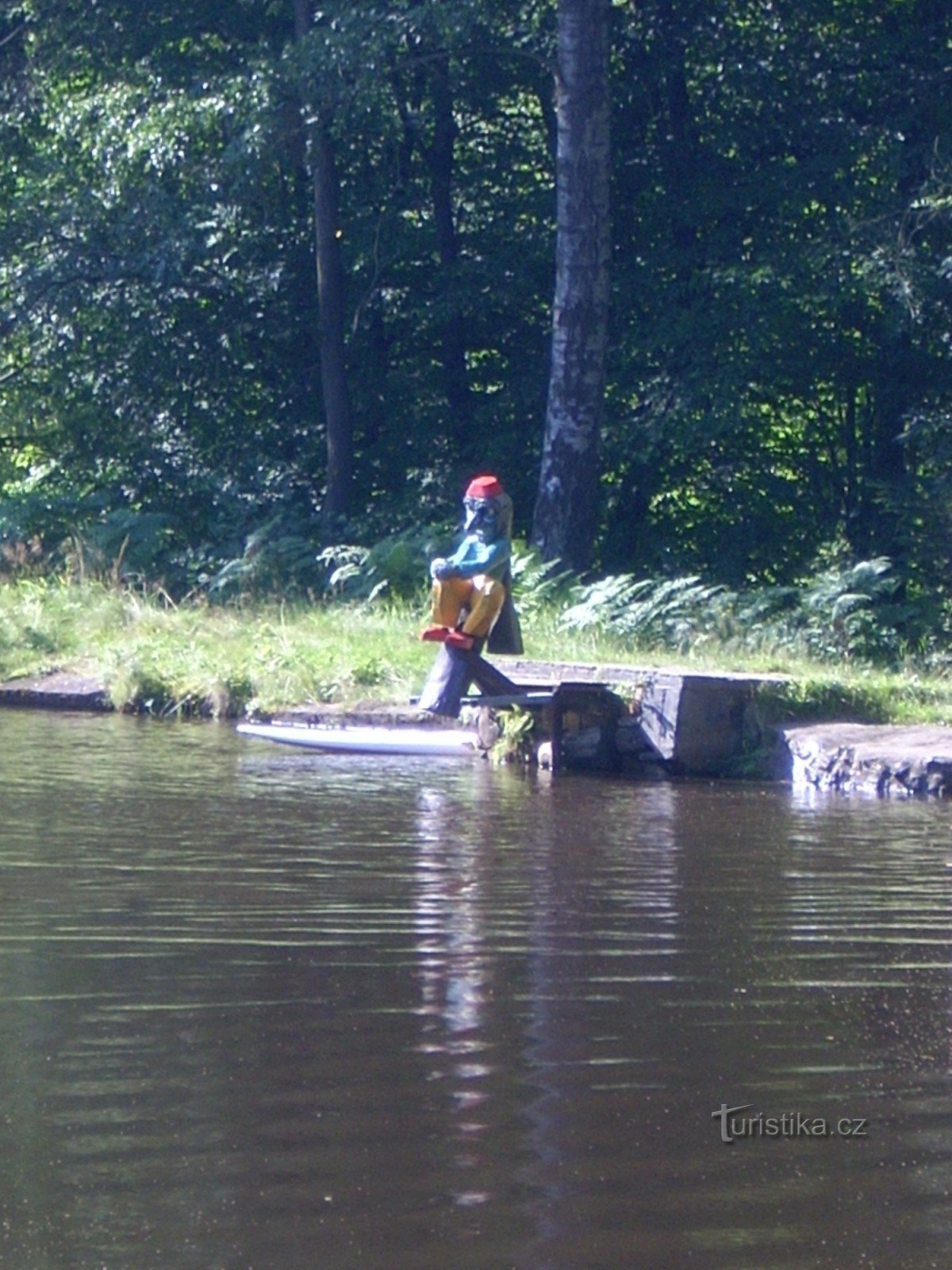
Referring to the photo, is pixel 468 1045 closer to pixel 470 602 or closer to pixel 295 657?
pixel 470 602

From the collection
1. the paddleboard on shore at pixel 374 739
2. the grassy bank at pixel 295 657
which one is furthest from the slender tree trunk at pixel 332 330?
the paddleboard on shore at pixel 374 739

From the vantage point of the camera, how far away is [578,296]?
19.0 meters

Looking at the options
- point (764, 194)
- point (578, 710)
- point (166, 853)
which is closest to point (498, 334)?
point (764, 194)

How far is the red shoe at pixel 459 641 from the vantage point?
12.4 meters

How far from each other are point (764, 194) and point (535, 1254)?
1792cm

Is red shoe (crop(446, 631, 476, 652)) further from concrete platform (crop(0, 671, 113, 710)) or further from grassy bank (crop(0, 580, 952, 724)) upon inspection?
concrete platform (crop(0, 671, 113, 710))

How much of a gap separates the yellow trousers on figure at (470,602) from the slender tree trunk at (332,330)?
9.17 metres

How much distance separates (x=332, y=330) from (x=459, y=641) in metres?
10.6

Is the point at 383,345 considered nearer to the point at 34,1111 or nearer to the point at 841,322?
the point at 841,322

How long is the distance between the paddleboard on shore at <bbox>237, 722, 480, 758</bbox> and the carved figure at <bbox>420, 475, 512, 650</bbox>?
744mm

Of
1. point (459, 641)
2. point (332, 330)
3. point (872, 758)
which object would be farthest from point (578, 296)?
point (872, 758)

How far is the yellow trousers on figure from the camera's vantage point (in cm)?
1255

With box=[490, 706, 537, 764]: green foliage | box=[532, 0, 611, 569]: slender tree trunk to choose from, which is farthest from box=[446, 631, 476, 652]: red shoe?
box=[532, 0, 611, 569]: slender tree trunk

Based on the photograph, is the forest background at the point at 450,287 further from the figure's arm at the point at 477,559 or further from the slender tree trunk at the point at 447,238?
Answer: the figure's arm at the point at 477,559
